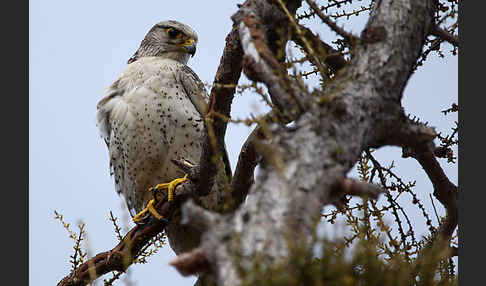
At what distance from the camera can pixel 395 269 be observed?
75.8 inches

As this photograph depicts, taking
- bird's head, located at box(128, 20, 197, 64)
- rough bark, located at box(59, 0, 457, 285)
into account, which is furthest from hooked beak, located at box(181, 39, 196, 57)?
rough bark, located at box(59, 0, 457, 285)

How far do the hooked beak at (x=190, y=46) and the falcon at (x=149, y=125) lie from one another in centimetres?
43

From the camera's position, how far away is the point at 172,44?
221 inches

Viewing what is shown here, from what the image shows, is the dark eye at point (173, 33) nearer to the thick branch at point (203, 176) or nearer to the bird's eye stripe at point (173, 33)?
the bird's eye stripe at point (173, 33)

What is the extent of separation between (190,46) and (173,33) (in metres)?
0.33

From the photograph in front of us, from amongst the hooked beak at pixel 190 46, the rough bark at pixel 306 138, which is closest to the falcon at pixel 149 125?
the hooked beak at pixel 190 46

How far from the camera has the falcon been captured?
4.47 metres

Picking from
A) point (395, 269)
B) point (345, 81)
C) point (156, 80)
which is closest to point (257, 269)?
point (395, 269)

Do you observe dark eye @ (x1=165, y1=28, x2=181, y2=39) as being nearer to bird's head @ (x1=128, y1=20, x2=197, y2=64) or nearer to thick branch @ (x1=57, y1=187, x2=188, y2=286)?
bird's head @ (x1=128, y1=20, x2=197, y2=64)

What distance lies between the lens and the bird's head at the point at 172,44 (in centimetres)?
554

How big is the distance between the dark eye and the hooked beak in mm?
152

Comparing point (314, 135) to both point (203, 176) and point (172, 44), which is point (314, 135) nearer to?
point (203, 176)
